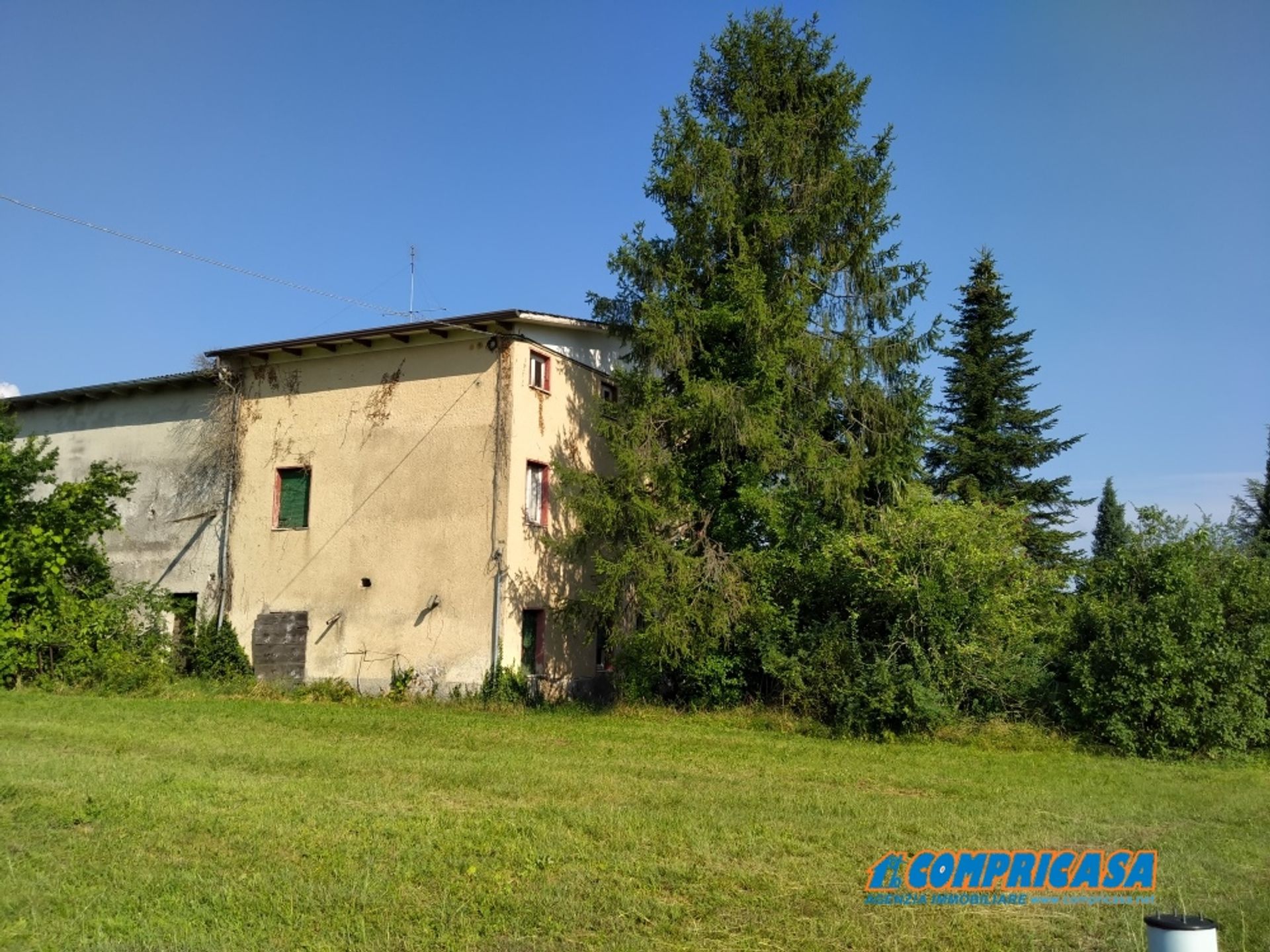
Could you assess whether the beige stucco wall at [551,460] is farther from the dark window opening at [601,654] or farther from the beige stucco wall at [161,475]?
the beige stucco wall at [161,475]

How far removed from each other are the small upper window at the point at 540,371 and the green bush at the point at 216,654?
9.29 meters

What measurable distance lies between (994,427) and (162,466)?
81.8 feet

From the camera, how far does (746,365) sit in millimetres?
19625

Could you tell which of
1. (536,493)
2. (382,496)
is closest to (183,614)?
(382,496)

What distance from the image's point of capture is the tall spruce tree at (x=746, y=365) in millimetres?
18609

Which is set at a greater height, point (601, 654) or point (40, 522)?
point (40, 522)

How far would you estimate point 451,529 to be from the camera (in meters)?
20.2

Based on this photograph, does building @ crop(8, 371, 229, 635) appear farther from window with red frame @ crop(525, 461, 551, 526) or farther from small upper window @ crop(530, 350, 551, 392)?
small upper window @ crop(530, 350, 551, 392)

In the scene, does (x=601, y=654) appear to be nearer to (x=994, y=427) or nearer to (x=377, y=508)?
(x=377, y=508)

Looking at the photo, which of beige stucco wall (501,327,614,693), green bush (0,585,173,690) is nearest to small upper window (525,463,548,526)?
beige stucco wall (501,327,614,693)

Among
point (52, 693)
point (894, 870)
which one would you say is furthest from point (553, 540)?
point (894, 870)

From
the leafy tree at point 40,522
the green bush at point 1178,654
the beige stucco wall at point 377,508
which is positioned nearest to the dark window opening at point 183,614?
the beige stucco wall at point 377,508

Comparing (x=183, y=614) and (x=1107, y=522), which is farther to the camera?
(x=1107, y=522)

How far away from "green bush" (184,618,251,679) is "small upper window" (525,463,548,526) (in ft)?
24.7
